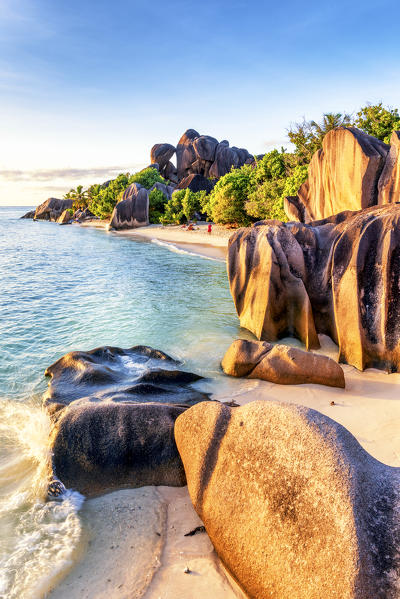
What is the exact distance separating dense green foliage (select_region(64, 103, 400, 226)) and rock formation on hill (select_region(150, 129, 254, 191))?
1841cm

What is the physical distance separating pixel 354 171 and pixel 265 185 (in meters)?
17.5

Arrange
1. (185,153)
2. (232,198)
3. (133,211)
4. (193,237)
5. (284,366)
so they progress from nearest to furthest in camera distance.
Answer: (284,366) → (232,198) → (193,237) → (133,211) → (185,153)

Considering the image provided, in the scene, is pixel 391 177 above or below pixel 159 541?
above

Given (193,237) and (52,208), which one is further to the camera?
(52,208)

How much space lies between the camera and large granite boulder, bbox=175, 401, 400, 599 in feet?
8.39

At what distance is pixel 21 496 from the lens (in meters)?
4.81

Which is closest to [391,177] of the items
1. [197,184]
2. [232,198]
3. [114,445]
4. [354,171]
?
[354,171]

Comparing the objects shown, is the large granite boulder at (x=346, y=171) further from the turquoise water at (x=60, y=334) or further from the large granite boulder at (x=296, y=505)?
the large granite boulder at (x=296, y=505)

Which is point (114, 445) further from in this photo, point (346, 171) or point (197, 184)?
point (197, 184)

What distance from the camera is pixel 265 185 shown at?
94.8 ft

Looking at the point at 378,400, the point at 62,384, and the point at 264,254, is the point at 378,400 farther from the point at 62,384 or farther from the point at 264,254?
the point at 62,384

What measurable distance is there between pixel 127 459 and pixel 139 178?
5679 cm

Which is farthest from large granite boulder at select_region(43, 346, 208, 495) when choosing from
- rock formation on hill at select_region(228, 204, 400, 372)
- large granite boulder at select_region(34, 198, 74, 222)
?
large granite boulder at select_region(34, 198, 74, 222)

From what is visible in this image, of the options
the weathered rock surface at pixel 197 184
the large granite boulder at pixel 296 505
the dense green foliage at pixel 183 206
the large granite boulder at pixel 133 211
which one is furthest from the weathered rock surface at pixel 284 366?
the weathered rock surface at pixel 197 184
